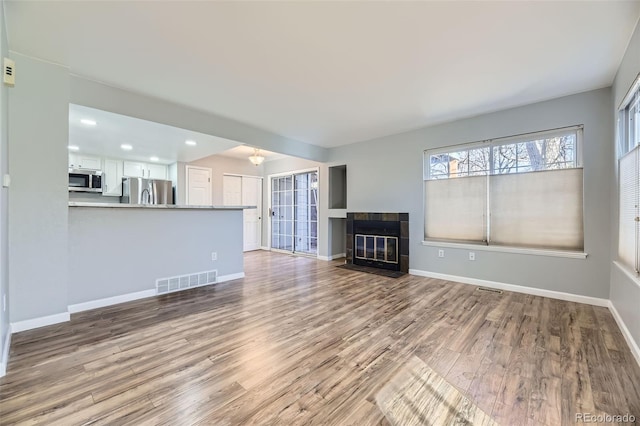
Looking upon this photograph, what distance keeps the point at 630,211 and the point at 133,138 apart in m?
6.32

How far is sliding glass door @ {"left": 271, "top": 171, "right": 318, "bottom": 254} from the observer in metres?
6.79

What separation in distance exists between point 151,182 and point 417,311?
598 cm

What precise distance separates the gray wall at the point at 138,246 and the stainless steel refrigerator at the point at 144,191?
8.86ft

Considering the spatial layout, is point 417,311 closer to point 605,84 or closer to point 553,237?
point 553,237

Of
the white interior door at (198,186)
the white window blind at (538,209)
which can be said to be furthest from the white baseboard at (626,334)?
the white interior door at (198,186)

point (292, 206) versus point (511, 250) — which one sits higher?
point (292, 206)

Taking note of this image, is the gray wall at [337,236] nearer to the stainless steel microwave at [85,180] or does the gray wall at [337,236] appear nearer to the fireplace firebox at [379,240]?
the fireplace firebox at [379,240]

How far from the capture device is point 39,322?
8.20 ft

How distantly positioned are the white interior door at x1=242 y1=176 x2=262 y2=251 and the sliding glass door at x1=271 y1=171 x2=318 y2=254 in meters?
0.43

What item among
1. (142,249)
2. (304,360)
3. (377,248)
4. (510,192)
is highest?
(510,192)

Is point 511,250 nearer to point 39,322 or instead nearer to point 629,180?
point 629,180

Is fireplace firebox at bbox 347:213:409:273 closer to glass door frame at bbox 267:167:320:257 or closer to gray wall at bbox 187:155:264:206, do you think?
glass door frame at bbox 267:167:320:257

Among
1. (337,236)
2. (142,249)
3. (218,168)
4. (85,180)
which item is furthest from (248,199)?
(142,249)

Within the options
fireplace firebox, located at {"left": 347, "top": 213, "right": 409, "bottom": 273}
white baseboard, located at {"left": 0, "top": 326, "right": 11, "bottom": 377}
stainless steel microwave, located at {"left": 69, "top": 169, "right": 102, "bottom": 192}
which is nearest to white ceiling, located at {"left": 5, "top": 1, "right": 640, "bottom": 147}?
fireplace firebox, located at {"left": 347, "top": 213, "right": 409, "bottom": 273}
